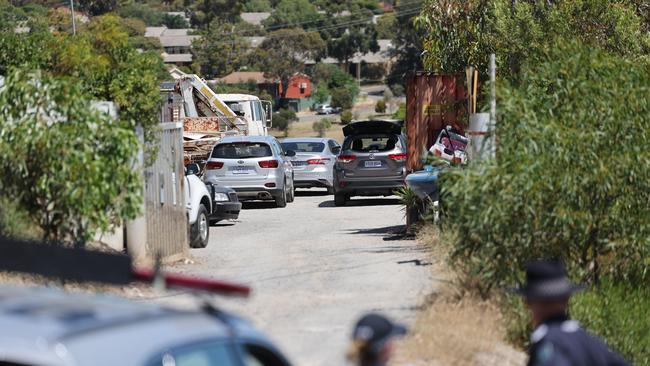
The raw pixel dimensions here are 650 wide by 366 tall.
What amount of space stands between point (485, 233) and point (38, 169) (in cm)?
429

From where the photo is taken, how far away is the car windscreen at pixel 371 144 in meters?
26.5

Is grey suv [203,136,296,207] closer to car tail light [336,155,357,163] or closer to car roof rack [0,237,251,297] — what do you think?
car tail light [336,155,357,163]

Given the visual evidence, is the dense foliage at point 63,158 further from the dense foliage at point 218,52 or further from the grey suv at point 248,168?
the dense foliage at point 218,52


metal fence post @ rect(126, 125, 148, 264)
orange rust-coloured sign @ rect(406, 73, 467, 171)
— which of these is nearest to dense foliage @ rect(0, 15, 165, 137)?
metal fence post @ rect(126, 125, 148, 264)

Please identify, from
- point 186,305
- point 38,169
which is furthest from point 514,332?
point 38,169

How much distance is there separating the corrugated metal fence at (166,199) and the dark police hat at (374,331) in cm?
973

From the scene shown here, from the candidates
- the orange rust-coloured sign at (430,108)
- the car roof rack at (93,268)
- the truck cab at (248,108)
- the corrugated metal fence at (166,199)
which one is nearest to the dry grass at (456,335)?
the corrugated metal fence at (166,199)

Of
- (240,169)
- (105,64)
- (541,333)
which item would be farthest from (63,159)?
(240,169)

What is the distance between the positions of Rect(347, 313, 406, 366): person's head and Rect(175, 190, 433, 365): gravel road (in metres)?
4.53

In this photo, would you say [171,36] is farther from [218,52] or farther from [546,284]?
[546,284]

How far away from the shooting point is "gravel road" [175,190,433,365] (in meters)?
10.9

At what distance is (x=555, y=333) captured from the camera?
5742mm

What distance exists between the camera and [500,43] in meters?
19.8

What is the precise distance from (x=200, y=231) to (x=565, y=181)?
712 cm
